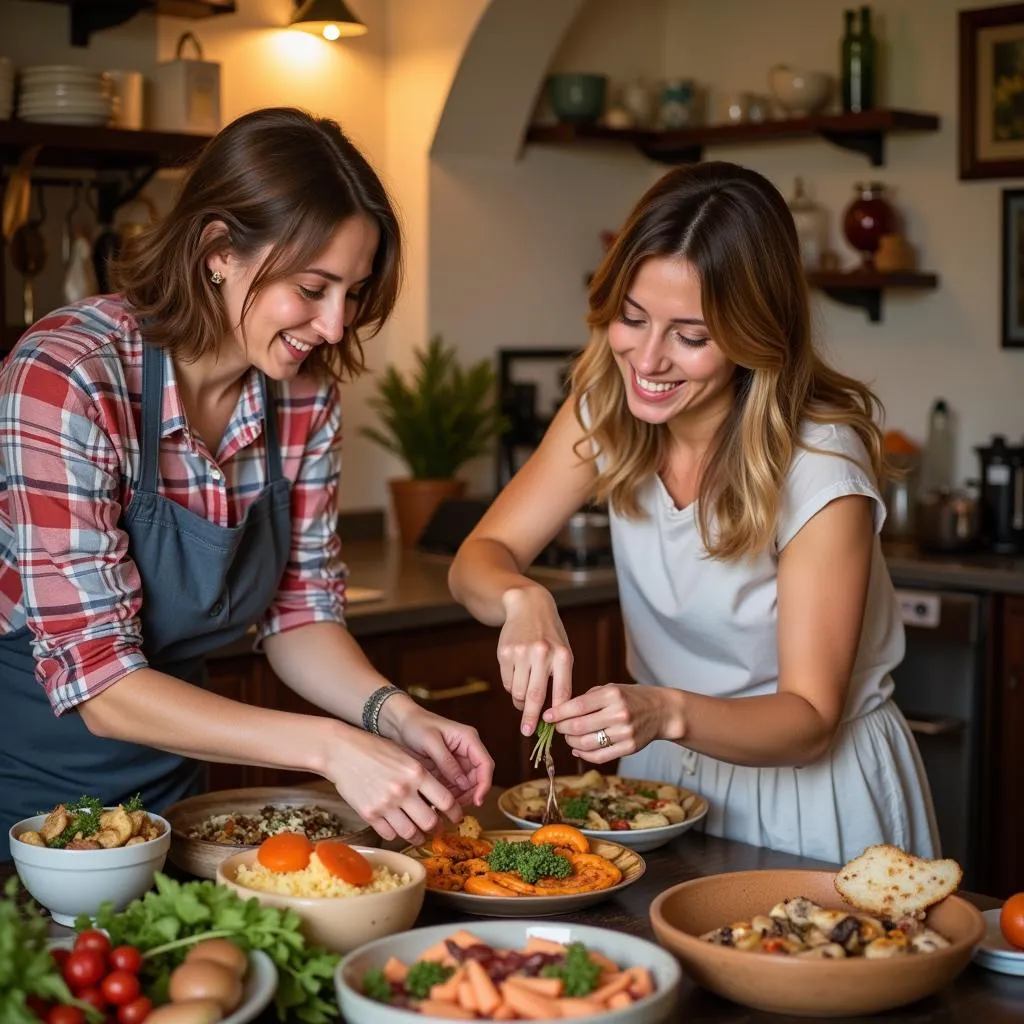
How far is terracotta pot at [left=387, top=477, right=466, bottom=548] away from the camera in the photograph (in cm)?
436

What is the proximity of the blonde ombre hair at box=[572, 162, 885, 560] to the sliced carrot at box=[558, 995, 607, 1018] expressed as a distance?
0.95m

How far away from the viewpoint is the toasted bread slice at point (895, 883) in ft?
5.19

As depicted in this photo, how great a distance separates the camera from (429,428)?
436 centimetres

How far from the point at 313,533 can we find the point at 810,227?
9.03 feet

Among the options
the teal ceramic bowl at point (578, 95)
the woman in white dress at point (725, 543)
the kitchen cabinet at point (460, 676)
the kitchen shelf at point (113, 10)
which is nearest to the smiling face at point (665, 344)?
the woman in white dress at point (725, 543)

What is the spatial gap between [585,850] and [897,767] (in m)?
0.72

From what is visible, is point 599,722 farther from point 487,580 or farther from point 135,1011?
point 135,1011

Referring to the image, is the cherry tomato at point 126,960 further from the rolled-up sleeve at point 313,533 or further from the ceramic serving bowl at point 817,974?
the rolled-up sleeve at point 313,533

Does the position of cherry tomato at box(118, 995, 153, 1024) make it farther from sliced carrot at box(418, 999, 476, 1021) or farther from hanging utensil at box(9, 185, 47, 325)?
hanging utensil at box(9, 185, 47, 325)

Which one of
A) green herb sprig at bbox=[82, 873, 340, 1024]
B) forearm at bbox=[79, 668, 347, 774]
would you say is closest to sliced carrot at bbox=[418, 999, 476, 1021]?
green herb sprig at bbox=[82, 873, 340, 1024]

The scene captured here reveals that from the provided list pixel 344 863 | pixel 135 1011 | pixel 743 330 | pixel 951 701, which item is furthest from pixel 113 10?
pixel 135 1011

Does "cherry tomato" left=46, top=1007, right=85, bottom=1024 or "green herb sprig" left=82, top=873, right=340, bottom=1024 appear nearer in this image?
"cherry tomato" left=46, top=1007, right=85, bottom=1024

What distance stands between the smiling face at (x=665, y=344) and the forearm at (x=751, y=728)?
1.35ft

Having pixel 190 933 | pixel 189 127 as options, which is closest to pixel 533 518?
pixel 190 933
